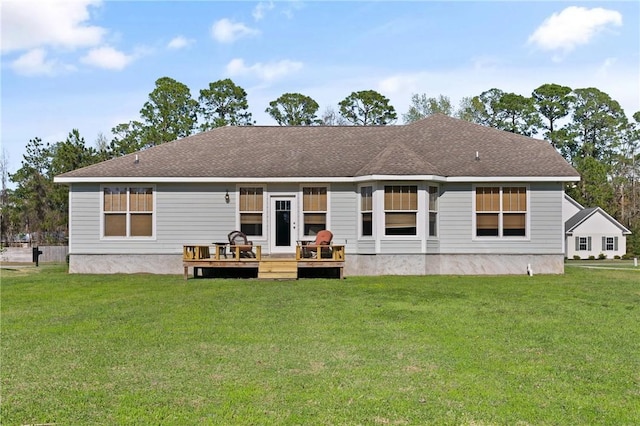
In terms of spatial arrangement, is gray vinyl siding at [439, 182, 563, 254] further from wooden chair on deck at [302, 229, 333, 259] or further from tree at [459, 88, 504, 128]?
tree at [459, 88, 504, 128]

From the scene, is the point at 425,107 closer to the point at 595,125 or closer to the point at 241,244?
the point at 595,125

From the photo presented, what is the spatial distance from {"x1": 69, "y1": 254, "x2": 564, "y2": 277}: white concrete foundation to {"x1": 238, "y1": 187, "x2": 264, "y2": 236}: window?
2.39 m

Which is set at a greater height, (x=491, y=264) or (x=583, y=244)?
(x=491, y=264)

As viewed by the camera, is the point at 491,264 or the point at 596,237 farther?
the point at 596,237

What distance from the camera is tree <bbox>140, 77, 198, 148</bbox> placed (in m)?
43.5

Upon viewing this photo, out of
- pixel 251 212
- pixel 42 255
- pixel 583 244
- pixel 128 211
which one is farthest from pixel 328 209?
pixel 583 244

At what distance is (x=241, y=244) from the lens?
1672cm

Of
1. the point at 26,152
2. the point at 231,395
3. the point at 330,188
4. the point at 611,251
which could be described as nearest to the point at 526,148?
the point at 330,188

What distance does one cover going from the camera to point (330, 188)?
57.5ft

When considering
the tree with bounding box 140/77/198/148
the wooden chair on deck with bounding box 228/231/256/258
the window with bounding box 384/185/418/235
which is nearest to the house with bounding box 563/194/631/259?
the tree with bounding box 140/77/198/148

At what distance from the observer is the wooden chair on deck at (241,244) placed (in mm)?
15914

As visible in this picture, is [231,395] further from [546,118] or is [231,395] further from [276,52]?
[546,118]

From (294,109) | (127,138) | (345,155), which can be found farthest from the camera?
(294,109)

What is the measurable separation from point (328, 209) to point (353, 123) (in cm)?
3353
